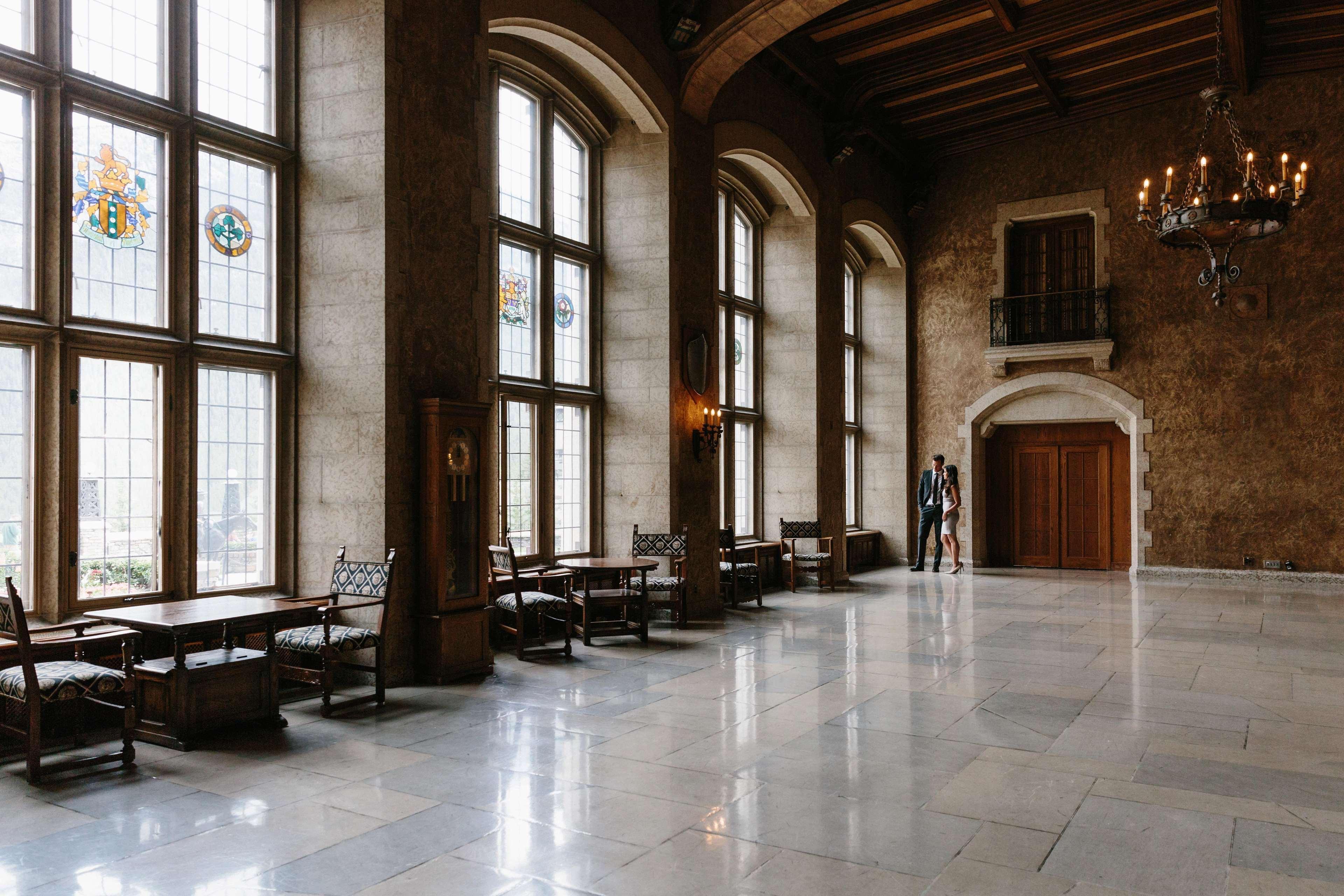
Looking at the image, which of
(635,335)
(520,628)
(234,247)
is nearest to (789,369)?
(635,335)

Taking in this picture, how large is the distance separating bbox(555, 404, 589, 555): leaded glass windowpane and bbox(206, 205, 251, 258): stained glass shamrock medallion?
9.85 feet

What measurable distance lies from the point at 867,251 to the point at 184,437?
10619 mm

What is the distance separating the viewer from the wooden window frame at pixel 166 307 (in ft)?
15.5

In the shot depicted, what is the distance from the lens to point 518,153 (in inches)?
302

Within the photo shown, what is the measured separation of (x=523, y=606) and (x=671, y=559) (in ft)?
6.87

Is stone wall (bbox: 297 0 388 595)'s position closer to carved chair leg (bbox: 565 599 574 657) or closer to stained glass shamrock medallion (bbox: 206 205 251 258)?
stained glass shamrock medallion (bbox: 206 205 251 258)

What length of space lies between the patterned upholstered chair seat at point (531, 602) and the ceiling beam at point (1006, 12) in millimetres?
7369

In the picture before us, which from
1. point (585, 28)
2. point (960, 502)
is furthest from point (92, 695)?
point (960, 502)

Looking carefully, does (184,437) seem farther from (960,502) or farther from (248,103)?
(960,502)

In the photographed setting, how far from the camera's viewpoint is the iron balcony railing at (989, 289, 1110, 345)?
12.4m

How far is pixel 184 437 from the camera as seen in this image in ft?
17.5


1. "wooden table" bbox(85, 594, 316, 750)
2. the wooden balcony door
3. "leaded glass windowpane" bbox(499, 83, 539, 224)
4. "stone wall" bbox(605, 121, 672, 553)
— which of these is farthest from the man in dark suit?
"wooden table" bbox(85, 594, 316, 750)

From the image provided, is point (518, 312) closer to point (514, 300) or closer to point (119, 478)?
point (514, 300)

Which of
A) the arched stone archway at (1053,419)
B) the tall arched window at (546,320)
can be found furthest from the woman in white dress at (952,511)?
the tall arched window at (546,320)
